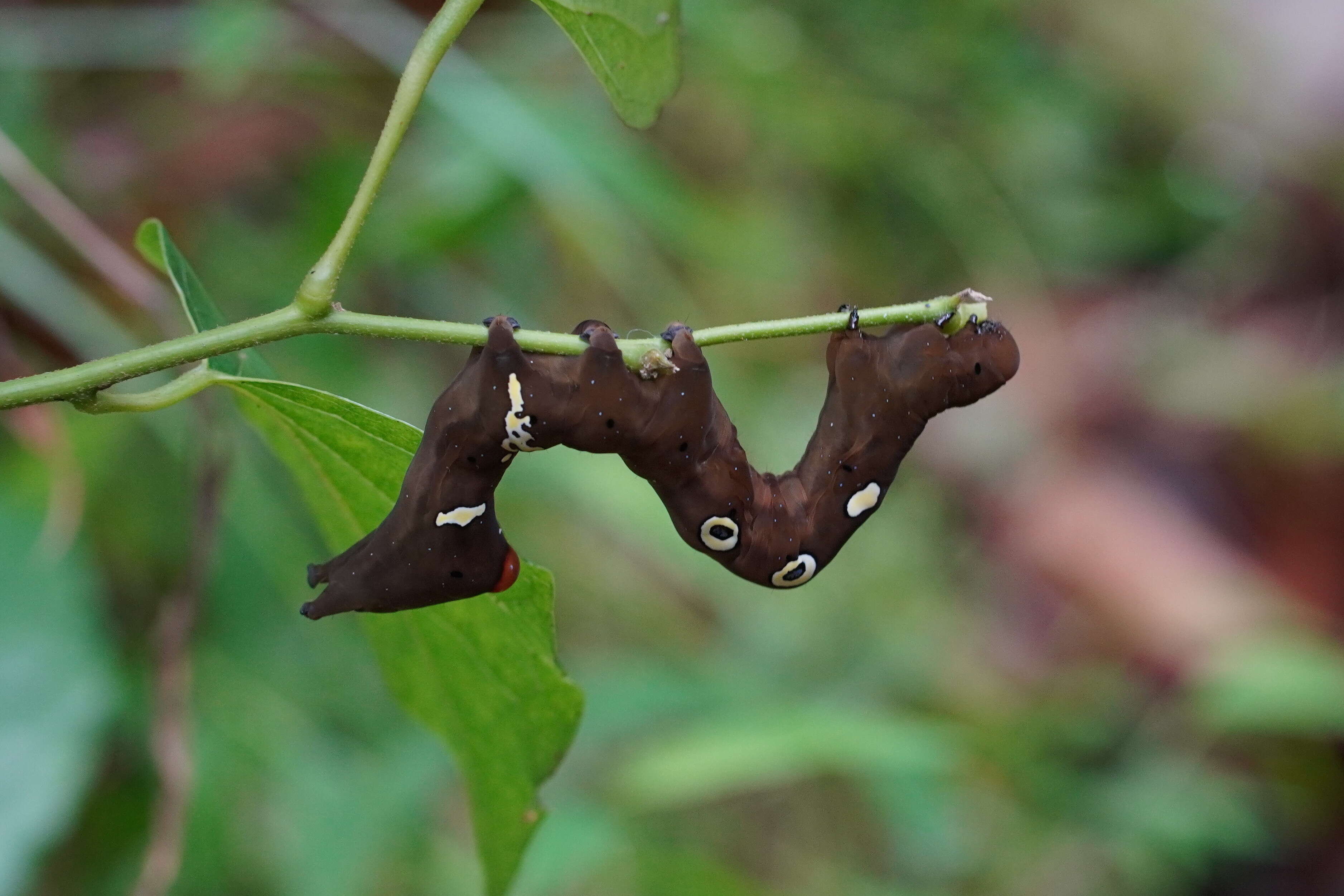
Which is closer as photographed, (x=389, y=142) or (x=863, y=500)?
(x=389, y=142)

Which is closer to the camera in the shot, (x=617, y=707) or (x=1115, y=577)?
(x=617, y=707)

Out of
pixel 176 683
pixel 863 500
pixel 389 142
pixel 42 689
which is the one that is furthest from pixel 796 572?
pixel 42 689

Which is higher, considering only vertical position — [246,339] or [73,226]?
[73,226]

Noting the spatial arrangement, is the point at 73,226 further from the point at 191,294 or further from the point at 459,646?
the point at 459,646

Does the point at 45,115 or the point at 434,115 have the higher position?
the point at 434,115

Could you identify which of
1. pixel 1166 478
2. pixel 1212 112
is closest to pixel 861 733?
pixel 1166 478

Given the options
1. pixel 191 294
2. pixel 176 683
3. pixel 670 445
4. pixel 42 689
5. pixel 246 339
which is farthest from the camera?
pixel 42 689

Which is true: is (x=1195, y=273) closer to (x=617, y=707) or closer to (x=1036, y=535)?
(x=1036, y=535)
